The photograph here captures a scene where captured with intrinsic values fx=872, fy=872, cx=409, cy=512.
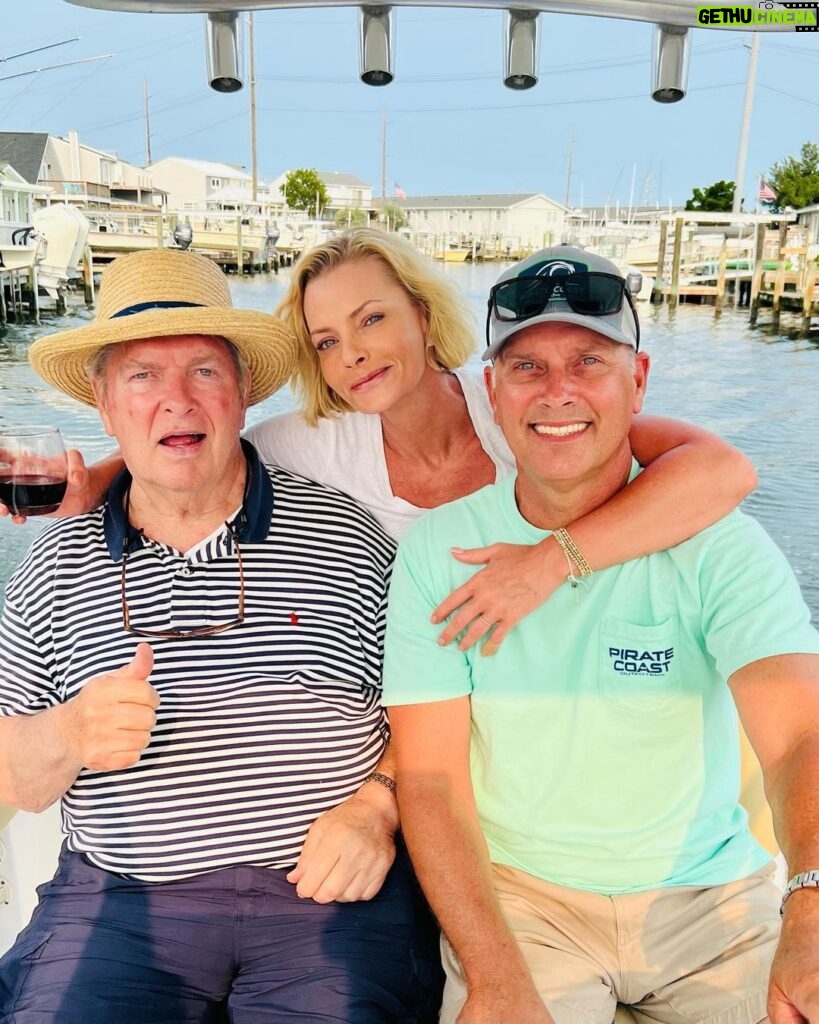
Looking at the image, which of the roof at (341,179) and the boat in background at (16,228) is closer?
the boat in background at (16,228)

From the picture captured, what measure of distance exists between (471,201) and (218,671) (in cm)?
5914

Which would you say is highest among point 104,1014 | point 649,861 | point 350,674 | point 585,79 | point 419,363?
point 585,79

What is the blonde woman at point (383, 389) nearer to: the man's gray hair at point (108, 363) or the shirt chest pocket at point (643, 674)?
the man's gray hair at point (108, 363)

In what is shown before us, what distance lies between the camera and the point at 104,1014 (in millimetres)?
1515

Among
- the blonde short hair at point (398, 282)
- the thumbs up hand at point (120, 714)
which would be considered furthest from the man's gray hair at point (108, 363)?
the thumbs up hand at point (120, 714)

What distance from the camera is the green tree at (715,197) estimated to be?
4328 cm

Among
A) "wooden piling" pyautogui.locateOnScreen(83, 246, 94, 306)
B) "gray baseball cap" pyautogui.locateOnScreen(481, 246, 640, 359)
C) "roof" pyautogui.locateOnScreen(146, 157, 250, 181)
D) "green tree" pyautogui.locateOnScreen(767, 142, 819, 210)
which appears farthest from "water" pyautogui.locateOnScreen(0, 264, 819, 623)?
"roof" pyautogui.locateOnScreen(146, 157, 250, 181)

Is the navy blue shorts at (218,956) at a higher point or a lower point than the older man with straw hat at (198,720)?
lower

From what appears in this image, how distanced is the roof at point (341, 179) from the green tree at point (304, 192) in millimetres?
2912

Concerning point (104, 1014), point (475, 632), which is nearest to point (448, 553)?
point (475, 632)

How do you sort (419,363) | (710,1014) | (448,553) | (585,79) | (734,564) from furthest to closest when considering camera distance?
(585,79), (419,363), (448,553), (734,564), (710,1014)

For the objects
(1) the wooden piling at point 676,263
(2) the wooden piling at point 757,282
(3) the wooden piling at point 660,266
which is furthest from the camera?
(3) the wooden piling at point 660,266

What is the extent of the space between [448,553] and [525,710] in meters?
0.34

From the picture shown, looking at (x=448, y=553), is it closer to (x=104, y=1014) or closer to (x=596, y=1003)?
(x=596, y=1003)
